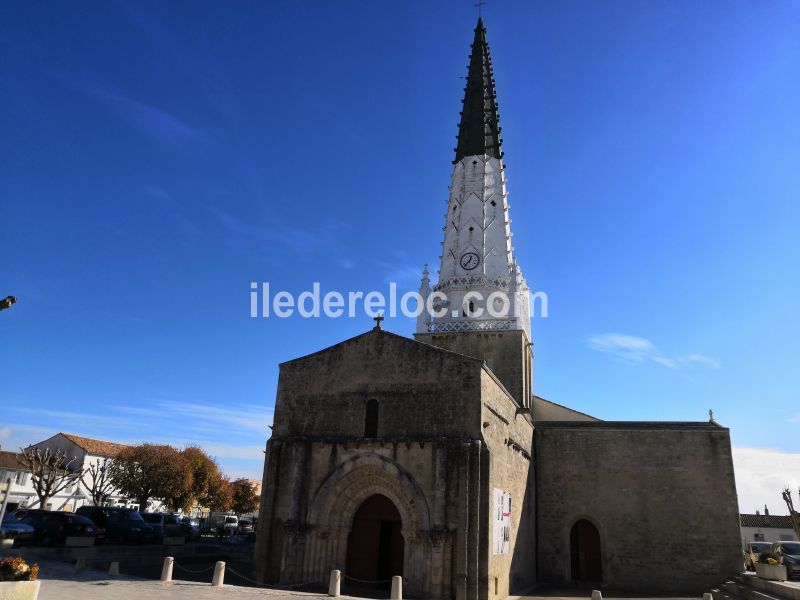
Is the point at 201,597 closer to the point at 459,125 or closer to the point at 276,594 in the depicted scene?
the point at 276,594

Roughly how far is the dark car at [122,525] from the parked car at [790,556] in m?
22.9

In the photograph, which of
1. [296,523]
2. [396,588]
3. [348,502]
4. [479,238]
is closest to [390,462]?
[348,502]

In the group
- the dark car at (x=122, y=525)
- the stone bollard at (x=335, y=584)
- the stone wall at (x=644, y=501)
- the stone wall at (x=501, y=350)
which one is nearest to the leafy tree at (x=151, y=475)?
the dark car at (x=122, y=525)

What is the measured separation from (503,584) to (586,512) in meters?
6.93

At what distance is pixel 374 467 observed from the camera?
17.4 m

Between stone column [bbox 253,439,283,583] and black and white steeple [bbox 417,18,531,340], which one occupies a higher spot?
black and white steeple [bbox 417,18,531,340]

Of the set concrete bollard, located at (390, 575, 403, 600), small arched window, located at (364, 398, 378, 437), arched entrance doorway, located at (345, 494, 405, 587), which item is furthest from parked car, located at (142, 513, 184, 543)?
concrete bollard, located at (390, 575, 403, 600)

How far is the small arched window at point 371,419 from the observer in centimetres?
1811

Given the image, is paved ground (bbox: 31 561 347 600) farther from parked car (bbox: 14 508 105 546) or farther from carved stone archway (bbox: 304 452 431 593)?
parked car (bbox: 14 508 105 546)

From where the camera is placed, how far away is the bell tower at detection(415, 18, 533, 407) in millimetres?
26734

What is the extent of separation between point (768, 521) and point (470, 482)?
46.5 meters

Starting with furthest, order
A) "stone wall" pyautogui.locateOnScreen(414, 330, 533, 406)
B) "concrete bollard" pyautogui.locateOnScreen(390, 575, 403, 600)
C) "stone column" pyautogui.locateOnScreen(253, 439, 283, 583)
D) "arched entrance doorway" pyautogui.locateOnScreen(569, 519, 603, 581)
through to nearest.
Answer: "stone wall" pyautogui.locateOnScreen(414, 330, 533, 406), "arched entrance doorway" pyautogui.locateOnScreen(569, 519, 603, 581), "stone column" pyautogui.locateOnScreen(253, 439, 283, 583), "concrete bollard" pyautogui.locateOnScreen(390, 575, 403, 600)

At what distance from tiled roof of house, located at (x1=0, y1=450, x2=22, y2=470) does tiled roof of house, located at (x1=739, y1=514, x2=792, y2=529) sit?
59769 mm

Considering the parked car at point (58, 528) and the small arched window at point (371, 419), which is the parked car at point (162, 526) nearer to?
the parked car at point (58, 528)
